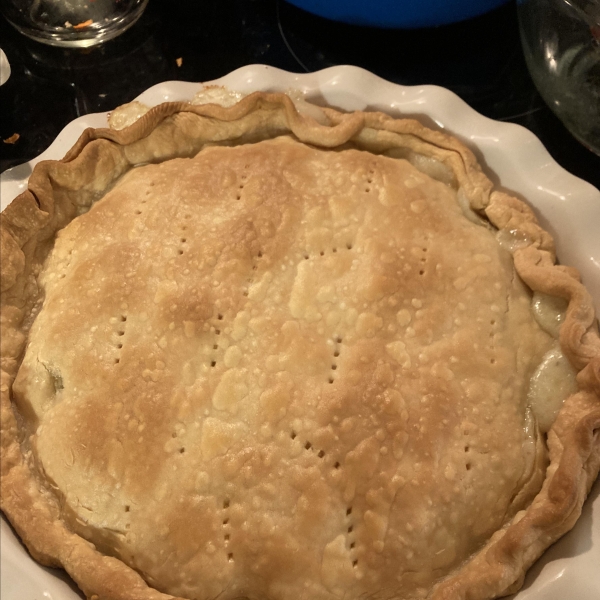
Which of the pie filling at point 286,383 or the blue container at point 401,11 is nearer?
the pie filling at point 286,383

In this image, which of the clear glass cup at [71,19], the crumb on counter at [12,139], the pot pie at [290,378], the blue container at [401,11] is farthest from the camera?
the clear glass cup at [71,19]

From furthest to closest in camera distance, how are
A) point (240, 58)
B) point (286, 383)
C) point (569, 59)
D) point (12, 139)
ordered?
point (240, 58)
point (12, 139)
point (569, 59)
point (286, 383)

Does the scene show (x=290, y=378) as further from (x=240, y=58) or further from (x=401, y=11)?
(x=240, y=58)

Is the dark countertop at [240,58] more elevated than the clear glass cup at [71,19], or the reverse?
the clear glass cup at [71,19]

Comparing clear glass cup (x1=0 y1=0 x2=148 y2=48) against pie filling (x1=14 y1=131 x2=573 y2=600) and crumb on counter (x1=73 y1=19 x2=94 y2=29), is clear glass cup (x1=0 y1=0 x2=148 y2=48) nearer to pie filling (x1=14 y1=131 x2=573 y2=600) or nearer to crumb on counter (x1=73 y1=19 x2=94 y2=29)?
crumb on counter (x1=73 y1=19 x2=94 y2=29)

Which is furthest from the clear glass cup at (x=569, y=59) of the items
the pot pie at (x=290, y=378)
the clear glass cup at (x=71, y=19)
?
the clear glass cup at (x=71, y=19)

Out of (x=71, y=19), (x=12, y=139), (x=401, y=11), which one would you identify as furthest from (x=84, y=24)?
(x=401, y=11)

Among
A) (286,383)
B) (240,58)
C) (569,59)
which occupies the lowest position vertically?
(286,383)

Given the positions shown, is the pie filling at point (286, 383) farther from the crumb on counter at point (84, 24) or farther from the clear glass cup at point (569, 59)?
the crumb on counter at point (84, 24)
